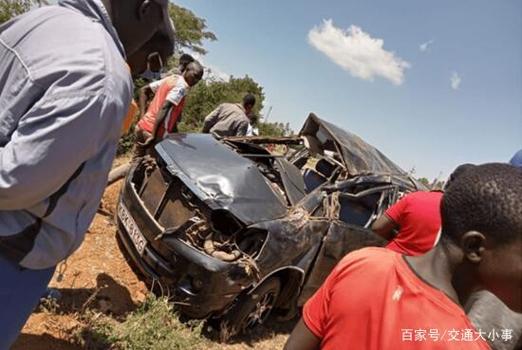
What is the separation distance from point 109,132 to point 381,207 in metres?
4.38

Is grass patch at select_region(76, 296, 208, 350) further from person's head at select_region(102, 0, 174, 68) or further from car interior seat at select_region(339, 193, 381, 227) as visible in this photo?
person's head at select_region(102, 0, 174, 68)

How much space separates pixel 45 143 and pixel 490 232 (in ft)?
4.09

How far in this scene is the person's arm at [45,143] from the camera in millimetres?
1308

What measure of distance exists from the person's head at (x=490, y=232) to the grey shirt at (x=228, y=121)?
584 cm

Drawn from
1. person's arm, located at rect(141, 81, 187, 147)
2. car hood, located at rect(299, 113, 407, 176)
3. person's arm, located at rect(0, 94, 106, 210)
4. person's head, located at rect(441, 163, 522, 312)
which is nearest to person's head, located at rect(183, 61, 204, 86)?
person's arm, located at rect(141, 81, 187, 147)

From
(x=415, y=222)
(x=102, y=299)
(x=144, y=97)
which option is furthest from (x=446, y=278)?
(x=144, y=97)

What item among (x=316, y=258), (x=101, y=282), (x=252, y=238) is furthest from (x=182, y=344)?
(x=316, y=258)

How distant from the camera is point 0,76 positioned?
1421mm

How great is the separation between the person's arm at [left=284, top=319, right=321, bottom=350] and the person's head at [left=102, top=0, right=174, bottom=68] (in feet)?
3.73

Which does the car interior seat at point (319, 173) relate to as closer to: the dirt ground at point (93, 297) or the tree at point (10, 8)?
the dirt ground at point (93, 297)

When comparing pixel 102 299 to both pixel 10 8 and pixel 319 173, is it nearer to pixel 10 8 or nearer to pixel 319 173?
pixel 319 173

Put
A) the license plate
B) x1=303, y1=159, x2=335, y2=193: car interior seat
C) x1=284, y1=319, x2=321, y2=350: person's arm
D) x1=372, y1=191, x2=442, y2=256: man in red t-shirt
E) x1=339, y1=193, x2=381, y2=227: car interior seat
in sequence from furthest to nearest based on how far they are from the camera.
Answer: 1. x1=303, y1=159, x2=335, y2=193: car interior seat
2. x1=339, y1=193, x2=381, y2=227: car interior seat
3. the license plate
4. x1=372, y1=191, x2=442, y2=256: man in red t-shirt
5. x1=284, y1=319, x2=321, y2=350: person's arm

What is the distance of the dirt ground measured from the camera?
3398mm

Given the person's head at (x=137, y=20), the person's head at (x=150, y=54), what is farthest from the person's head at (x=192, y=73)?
the person's head at (x=137, y=20)
